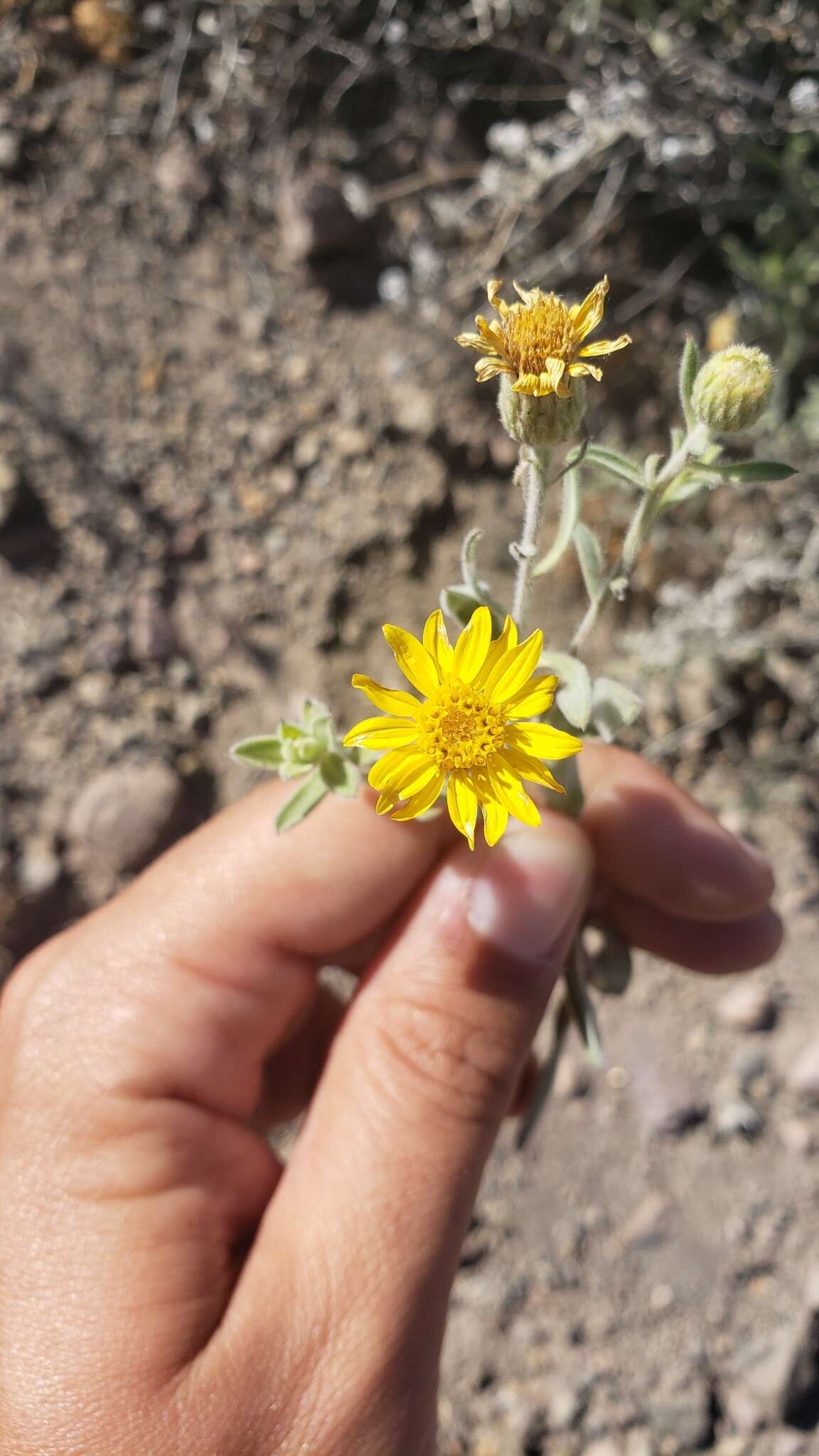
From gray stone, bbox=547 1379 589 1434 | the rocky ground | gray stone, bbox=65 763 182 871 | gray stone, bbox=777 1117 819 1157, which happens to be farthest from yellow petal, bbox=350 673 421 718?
gray stone, bbox=547 1379 589 1434

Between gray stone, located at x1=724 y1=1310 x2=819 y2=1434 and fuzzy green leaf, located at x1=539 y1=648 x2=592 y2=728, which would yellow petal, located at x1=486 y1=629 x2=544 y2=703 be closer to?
fuzzy green leaf, located at x1=539 y1=648 x2=592 y2=728

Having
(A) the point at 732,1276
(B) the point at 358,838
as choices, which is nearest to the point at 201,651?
(B) the point at 358,838

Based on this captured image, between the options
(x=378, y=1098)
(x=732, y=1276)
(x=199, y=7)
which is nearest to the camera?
(x=378, y=1098)

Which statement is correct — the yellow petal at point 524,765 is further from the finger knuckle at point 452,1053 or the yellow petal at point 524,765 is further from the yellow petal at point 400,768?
the finger knuckle at point 452,1053

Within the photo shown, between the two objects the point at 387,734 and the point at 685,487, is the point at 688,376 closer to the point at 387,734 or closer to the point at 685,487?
the point at 685,487

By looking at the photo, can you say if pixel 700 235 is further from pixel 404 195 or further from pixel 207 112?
pixel 207 112
